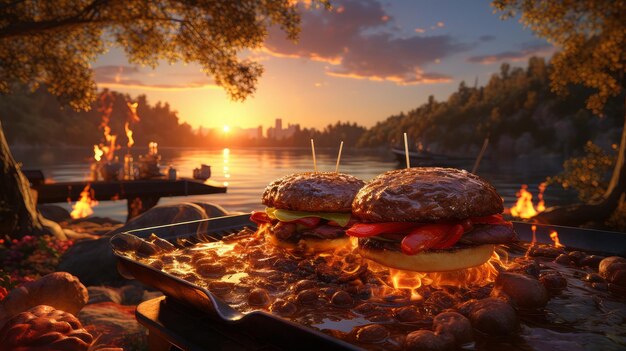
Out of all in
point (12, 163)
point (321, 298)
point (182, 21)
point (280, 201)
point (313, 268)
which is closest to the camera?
point (321, 298)

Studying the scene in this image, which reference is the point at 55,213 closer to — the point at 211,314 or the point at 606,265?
the point at 211,314

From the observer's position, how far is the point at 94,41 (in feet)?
50.9

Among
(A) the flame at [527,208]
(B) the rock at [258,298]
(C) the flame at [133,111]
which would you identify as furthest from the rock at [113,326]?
(C) the flame at [133,111]

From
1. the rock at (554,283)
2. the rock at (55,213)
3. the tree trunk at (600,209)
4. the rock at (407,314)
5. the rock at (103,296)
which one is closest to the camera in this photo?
the rock at (407,314)

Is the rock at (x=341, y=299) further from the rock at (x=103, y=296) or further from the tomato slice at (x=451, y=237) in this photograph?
the rock at (x=103, y=296)

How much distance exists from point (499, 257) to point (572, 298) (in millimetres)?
1189

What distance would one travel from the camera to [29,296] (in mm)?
5191

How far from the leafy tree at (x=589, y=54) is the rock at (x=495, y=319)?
12.8m

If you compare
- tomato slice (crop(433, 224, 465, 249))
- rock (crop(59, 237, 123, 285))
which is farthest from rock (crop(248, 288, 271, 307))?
rock (crop(59, 237, 123, 285))

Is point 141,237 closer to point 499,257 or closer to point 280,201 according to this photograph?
point 280,201

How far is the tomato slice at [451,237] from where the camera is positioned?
352 centimetres

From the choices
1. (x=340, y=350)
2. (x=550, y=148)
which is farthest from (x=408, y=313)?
(x=550, y=148)

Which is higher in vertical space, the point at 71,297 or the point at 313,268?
the point at 313,268

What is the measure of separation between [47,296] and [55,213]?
20659mm
